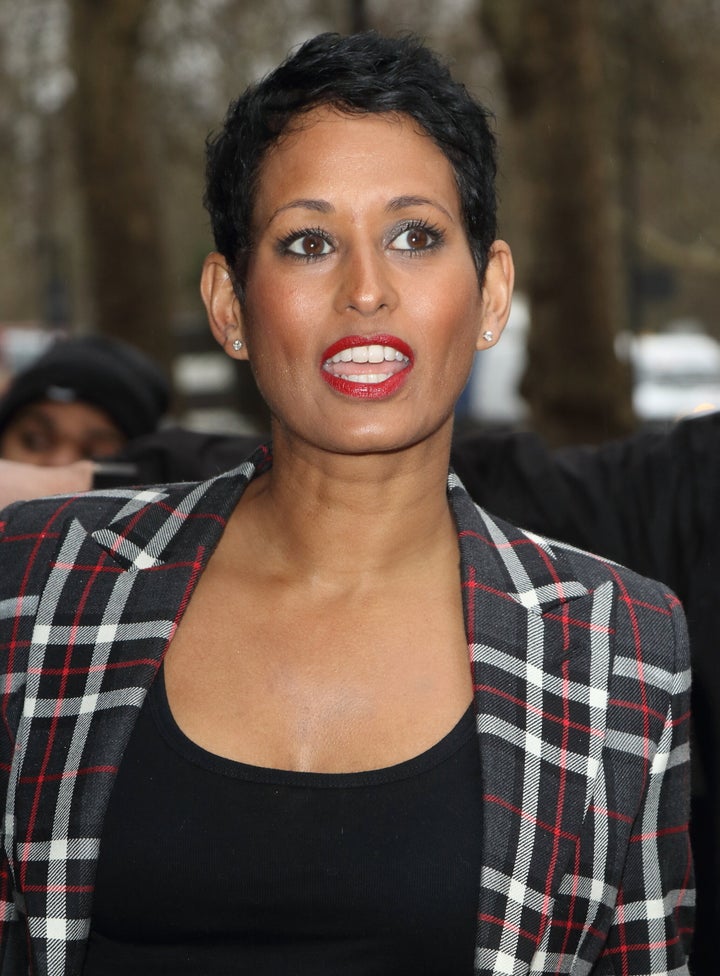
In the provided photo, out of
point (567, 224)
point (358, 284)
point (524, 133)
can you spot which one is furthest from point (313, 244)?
point (524, 133)

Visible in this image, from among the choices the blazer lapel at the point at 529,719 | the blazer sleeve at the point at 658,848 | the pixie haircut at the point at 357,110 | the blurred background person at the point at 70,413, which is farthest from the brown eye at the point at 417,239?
the blurred background person at the point at 70,413

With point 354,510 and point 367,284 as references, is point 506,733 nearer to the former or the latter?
point 354,510

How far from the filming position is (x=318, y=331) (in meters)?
2.40

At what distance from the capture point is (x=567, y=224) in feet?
32.9

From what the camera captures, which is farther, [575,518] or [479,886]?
[575,518]

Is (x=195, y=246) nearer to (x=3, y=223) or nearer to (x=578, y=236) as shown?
(x=3, y=223)

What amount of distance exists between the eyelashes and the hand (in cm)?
88

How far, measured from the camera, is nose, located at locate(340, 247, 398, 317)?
2355mm

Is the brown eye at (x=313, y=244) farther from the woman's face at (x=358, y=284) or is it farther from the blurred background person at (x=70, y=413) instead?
the blurred background person at (x=70, y=413)

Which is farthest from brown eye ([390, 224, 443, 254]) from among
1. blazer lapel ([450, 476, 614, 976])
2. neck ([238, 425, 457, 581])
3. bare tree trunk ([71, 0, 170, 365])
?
bare tree trunk ([71, 0, 170, 365])

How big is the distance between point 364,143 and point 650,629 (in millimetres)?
989

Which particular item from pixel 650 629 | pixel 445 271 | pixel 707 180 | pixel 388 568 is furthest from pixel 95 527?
pixel 707 180

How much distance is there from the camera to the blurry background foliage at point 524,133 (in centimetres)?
986

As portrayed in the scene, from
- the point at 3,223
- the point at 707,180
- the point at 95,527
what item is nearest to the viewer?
the point at 95,527
